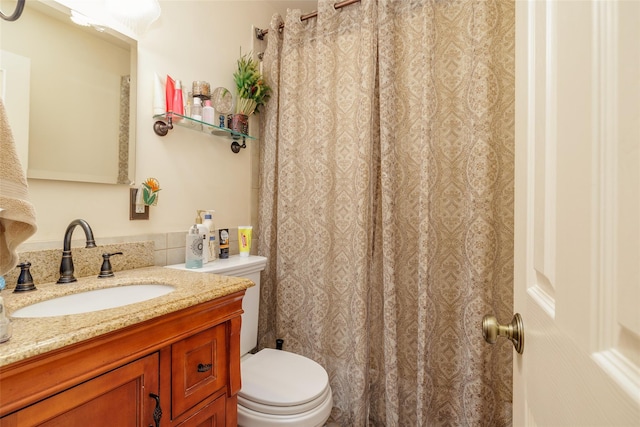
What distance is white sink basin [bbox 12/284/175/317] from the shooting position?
2.81ft

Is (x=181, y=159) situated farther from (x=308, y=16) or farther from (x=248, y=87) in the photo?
(x=308, y=16)

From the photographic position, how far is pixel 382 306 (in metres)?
1.62

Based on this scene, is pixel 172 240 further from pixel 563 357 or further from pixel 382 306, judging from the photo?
pixel 563 357

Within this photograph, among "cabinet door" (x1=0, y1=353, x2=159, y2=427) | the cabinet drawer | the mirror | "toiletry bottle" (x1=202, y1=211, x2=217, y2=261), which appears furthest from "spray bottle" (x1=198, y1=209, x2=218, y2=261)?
"cabinet door" (x1=0, y1=353, x2=159, y2=427)

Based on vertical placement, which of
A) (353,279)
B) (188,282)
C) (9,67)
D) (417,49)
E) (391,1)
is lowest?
(353,279)

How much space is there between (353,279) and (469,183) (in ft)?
2.38

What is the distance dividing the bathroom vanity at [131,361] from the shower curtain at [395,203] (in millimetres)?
781

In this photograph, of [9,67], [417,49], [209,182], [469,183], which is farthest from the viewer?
[209,182]

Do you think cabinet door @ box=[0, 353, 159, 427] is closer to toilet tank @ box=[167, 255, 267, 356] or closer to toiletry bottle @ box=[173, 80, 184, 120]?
toilet tank @ box=[167, 255, 267, 356]

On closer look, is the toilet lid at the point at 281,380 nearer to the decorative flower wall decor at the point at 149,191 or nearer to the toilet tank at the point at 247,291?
the toilet tank at the point at 247,291

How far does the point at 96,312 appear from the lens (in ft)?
2.33

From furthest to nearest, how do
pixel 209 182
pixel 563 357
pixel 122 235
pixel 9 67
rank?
pixel 209 182
pixel 122 235
pixel 9 67
pixel 563 357

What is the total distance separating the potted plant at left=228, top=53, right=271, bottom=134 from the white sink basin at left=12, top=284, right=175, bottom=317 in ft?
3.14

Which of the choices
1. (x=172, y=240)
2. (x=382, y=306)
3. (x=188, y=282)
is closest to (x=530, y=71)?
(x=188, y=282)
